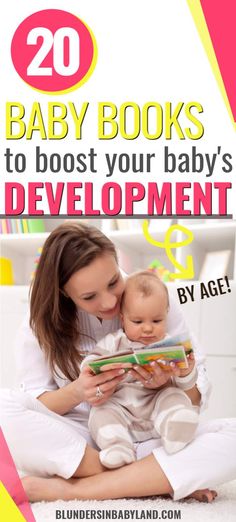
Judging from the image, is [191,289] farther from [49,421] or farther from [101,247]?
[49,421]

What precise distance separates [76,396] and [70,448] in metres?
0.10

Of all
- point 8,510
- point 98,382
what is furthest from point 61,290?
point 8,510

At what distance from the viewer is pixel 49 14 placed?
121 centimetres

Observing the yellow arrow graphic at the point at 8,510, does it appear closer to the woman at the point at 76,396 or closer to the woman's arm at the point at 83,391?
the woman at the point at 76,396

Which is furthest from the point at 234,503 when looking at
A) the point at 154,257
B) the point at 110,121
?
the point at 110,121

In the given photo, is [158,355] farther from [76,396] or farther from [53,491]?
[53,491]

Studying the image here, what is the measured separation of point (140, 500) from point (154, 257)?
0.50 meters

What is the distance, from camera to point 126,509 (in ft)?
3.61

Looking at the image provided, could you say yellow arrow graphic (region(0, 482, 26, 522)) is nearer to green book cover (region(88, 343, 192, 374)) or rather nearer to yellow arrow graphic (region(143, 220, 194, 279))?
green book cover (region(88, 343, 192, 374))

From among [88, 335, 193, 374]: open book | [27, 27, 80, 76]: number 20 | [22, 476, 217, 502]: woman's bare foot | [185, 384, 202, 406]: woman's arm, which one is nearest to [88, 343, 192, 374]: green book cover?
[88, 335, 193, 374]: open book

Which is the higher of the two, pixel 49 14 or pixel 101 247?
pixel 49 14

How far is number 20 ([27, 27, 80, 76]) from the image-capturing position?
1.21 m

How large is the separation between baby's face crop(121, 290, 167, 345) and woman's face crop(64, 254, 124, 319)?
0.03 m

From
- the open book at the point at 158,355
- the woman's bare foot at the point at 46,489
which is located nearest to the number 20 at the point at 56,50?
the open book at the point at 158,355
